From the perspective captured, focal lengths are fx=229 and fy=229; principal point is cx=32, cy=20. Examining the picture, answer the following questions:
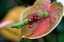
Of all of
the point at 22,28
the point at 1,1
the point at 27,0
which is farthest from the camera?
the point at 1,1

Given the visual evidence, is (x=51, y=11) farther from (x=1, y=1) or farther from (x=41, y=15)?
(x=1, y=1)

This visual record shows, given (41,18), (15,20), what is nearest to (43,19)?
(41,18)

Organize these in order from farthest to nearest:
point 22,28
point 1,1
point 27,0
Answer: point 1,1
point 27,0
point 22,28

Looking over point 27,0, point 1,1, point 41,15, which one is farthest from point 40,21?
point 1,1
